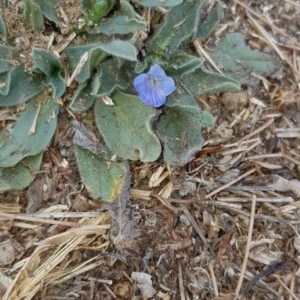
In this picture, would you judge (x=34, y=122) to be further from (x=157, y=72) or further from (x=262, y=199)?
(x=262, y=199)

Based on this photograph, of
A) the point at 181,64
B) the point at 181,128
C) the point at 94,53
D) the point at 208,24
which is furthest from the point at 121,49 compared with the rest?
the point at 208,24

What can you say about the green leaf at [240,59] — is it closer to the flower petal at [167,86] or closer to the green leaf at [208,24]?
the green leaf at [208,24]

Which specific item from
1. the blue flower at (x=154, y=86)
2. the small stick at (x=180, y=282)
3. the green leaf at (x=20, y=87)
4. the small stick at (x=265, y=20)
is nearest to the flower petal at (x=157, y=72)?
the blue flower at (x=154, y=86)

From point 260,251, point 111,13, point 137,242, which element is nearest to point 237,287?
point 260,251

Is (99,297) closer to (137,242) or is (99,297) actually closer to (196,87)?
(137,242)

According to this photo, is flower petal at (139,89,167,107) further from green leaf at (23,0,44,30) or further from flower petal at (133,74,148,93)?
green leaf at (23,0,44,30)
